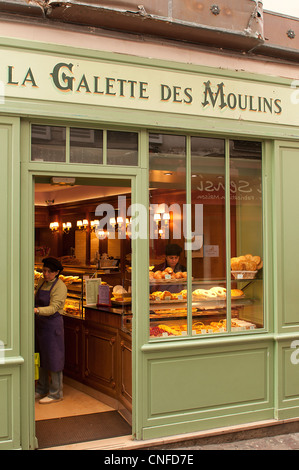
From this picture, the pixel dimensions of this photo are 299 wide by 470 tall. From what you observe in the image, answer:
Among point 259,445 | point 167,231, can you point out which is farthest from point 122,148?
point 259,445

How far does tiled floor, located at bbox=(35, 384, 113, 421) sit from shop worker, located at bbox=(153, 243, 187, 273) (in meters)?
2.19

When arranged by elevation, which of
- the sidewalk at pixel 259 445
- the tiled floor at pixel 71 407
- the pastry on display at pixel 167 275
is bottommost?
the sidewalk at pixel 259 445

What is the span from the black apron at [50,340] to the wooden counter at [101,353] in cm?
45

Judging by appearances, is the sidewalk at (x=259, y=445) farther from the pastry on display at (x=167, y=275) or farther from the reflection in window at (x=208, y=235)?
the pastry on display at (x=167, y=275)

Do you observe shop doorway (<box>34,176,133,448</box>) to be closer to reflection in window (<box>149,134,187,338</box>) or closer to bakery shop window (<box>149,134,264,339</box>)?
reflection in window (<box>149,134,187,338</box>)

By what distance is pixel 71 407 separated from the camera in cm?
589

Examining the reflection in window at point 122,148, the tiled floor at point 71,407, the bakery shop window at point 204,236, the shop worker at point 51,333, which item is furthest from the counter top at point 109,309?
the reflection in window at point 122,148

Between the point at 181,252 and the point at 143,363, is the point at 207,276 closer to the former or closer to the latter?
the point at 181,252

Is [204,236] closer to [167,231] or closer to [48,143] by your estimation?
[167,231]

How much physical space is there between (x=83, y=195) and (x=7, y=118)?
8509 mm

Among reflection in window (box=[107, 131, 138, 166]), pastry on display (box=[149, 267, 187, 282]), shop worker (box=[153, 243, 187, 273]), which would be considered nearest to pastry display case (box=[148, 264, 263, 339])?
pastry on display (box=[149, 267, 187, 282])

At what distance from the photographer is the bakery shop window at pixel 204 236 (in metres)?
4.97

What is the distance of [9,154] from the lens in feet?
14.0
